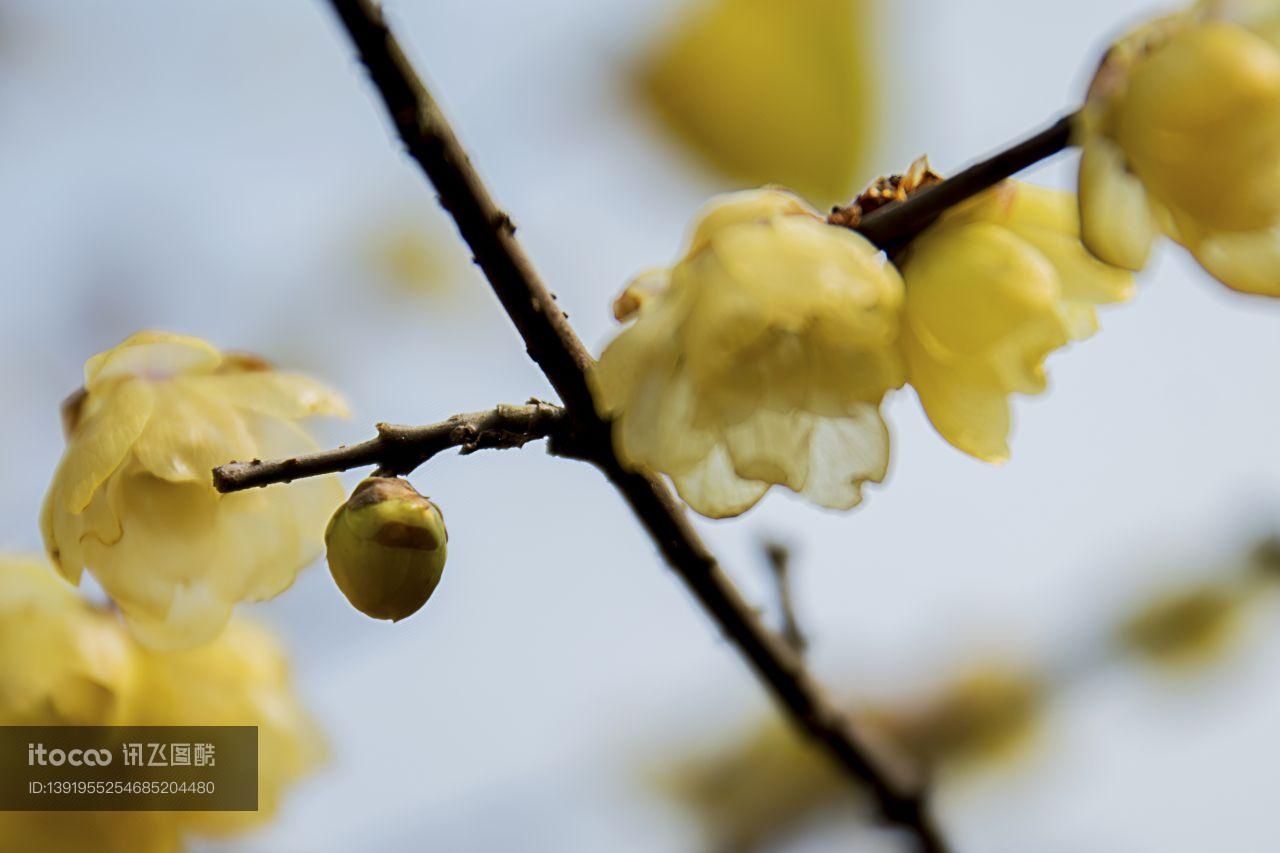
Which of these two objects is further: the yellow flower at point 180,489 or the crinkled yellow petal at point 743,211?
the yellow flower at point 180,489

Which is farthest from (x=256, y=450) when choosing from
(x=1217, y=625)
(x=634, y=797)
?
(x=1217, y=625)

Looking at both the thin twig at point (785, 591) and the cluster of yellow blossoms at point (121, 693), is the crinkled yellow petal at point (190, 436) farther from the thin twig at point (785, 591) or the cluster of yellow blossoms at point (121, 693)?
the thin twig at point (785, 591)

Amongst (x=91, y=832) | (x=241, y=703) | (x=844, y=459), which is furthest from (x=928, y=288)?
(x=91, y=832)

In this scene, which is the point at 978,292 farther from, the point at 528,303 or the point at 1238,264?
the point at 528,303

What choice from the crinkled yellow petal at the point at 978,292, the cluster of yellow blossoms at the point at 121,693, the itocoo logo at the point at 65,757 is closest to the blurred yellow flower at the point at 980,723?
the cluster of yellow blossoms at the point at 121,693

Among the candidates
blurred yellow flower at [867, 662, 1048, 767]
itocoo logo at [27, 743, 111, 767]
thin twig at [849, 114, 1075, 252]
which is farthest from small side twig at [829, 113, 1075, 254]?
blurred yellow flower at [867, 662, 1048, 767]

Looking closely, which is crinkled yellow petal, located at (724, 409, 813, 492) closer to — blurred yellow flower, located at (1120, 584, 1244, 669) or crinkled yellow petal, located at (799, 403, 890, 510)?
crinkled yellow petal, located at (799, 403, 890, 510)

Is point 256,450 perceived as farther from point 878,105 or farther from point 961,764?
point 961,764
